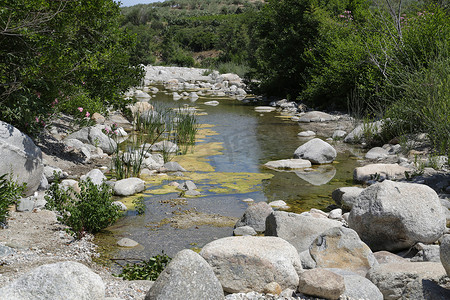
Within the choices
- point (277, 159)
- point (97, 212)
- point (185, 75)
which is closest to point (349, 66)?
point (277, 159)

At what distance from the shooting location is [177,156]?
1054 cm

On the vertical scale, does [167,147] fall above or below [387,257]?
above

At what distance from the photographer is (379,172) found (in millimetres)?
8594

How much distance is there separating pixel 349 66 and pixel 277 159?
23.3ft

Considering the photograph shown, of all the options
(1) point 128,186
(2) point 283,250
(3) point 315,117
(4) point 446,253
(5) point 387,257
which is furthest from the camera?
(3) point 315,117

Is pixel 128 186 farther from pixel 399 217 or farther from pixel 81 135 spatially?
pixel 399 217

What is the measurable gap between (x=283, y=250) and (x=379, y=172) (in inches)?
190

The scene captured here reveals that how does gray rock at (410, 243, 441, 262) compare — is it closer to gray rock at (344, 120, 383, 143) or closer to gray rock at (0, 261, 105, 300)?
gray rock at (0, 261, 105, 300)

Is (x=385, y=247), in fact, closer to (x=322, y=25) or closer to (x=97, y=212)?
(x=97, y=212)

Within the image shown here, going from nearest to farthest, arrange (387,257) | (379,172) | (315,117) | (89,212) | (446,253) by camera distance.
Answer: (446,253) → (387,257) → (89,212) → (379,172) → (315,117)

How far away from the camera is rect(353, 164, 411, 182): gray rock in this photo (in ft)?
27.7

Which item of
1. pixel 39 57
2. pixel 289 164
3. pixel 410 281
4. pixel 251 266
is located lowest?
pixel 289 164

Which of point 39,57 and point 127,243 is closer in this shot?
point 127,243

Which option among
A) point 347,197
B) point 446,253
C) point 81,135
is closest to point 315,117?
point 81,135
